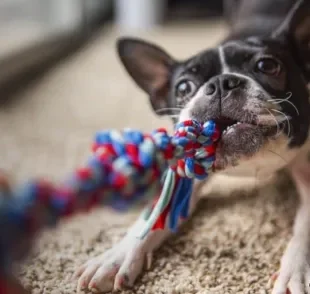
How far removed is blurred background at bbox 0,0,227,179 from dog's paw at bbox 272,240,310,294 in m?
0.82

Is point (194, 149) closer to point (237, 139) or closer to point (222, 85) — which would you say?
point (237, 139)

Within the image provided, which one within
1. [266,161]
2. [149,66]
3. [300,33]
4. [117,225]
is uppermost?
[300,33]

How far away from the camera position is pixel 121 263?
1.18 meters

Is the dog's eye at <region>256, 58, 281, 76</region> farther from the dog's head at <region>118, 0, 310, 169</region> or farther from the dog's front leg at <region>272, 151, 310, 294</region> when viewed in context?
the dog's front leg at <region>272, 151, 310, 294</region>

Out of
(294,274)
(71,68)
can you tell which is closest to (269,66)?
(294,274)

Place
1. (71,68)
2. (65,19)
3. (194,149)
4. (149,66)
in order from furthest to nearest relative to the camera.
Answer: (65,19), (71,68), (149,66), (194,149)

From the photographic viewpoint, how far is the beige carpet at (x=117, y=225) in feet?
3.81

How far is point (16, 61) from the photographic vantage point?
284 cm

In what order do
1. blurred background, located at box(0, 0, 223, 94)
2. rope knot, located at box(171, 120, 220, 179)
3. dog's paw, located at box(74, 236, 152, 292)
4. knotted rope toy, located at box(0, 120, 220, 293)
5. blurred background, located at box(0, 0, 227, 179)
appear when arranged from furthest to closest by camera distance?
blurred background, located at box(0, 0, 223, 94)
blurred background, located at box(0, 0, 227, 179)
dog's paw, located at box(74, 236, 152, 292)
rope knot, located at box(171, 120, 220, 179)
knotted rope toy, located at box(0, 120, 220, 293)

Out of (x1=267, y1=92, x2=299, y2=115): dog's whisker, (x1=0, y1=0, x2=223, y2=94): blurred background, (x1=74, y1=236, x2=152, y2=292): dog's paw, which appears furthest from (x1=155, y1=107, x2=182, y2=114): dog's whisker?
(x1=0, y1=0, x2=223, y2=94): blurred background

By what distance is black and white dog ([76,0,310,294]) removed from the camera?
1146mm

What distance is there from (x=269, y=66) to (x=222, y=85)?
0.56 feet

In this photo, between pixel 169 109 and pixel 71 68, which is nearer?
pixel 169 109

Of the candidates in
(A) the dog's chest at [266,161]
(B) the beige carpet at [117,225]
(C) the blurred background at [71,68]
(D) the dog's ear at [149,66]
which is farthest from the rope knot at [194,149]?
(C) the blurred background at [71,68]
